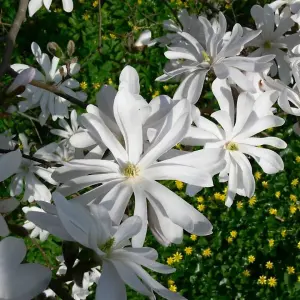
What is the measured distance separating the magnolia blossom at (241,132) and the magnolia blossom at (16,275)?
20.9 inches

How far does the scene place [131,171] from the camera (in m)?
0.84

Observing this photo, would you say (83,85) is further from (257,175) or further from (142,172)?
(142,172)

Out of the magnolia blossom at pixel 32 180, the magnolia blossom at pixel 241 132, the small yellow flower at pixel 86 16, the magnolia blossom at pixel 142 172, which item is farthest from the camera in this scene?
the small yellow flower at pixel 86 16

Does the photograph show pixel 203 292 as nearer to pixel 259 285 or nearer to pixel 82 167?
pixel 259 285

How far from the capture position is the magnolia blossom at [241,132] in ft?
3.42

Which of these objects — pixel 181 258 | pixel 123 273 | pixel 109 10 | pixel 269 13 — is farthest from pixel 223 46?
pixel 109 10

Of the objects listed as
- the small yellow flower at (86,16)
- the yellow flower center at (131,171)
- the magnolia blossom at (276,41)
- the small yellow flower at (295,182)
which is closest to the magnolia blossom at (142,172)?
the yellow flower center at (131,171)

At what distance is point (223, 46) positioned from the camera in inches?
42.6

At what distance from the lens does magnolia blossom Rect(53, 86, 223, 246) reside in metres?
0.79

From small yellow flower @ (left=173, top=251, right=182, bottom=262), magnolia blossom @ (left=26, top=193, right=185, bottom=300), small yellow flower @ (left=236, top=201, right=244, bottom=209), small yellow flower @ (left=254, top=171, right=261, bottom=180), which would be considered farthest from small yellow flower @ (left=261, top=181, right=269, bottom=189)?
magnolia blossom @ (left=26, top=193, right=185, bottom=300)

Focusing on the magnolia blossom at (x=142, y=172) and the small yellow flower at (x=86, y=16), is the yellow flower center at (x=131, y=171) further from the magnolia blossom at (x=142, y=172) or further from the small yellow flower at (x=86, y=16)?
the small yellow flower at (x=86, y=16)

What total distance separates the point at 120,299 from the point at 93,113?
371 millimetres

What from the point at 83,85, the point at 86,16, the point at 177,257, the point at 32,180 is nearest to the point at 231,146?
the point at 32,180

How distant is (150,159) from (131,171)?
4 centimetres
